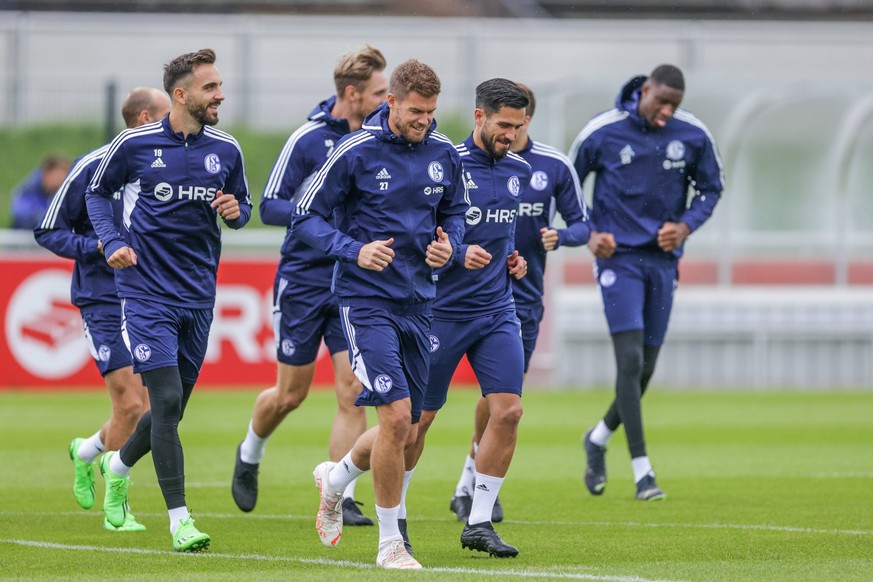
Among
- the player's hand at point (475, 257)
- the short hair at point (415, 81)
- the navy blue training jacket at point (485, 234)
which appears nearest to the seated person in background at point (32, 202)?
the navy blue training jacket at point (485, 234)

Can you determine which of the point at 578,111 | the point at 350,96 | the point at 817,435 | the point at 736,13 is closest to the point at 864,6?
the point at 736,13

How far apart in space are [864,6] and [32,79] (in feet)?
64.5

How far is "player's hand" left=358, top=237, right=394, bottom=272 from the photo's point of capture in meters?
6.72

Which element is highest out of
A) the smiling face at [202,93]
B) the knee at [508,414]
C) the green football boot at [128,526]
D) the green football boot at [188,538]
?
the smiling face at [202,93]

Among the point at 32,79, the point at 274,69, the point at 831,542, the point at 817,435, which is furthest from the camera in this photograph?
the point at 274,69

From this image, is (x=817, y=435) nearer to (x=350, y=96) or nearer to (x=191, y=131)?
(x=350, y=96)

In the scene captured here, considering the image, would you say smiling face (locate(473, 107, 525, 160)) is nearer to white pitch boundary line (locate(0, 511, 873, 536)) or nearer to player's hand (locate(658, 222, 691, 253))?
white pitch boundary line (locate(0, 511, 873, 536))

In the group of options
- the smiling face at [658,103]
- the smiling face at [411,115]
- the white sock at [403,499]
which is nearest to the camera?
the smiling face at [411,115]

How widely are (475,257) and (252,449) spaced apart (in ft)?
8.62

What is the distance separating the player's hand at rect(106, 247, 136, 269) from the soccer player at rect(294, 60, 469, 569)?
0.89m

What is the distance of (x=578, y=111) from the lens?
19.1 meters

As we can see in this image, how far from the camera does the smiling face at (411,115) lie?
681 centimetres

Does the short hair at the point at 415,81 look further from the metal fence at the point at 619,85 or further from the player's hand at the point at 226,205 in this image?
the metal fence at the point at 619,85

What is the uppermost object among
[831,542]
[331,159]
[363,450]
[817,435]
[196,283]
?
[331,159]
